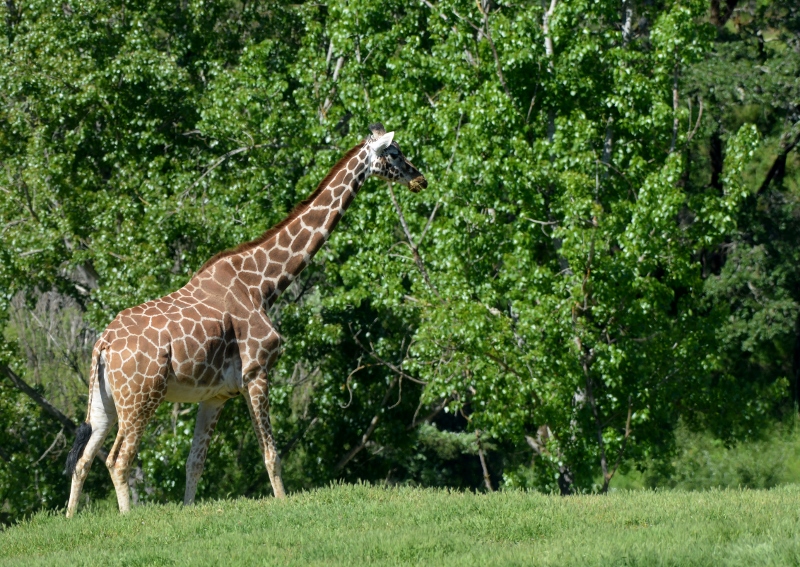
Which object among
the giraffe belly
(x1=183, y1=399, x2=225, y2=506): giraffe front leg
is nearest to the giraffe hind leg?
the giraffe belly

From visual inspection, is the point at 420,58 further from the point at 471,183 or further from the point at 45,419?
the point at 45,419

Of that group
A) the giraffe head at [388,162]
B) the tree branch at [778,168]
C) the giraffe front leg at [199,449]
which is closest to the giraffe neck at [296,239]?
the giraffe head at [388,162]

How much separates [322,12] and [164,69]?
3713 mm

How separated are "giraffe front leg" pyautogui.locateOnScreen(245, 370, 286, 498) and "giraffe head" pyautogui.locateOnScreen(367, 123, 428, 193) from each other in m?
2.66

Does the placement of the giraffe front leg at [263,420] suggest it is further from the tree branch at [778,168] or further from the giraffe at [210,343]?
the tree branch at [778,168]

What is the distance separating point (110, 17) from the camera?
19172 mm

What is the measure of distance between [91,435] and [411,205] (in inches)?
298

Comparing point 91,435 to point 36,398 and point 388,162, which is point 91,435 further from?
point 36,398

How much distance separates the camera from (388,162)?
39.4 ft

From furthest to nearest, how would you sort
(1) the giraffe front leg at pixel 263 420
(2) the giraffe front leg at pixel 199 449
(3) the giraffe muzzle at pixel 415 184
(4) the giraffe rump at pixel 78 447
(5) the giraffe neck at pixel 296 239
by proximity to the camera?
(3) the giraffe muzzle at pixel 415 184 < (5) the giraffe neck at pixel 296 239 < (2) the giraffe front leg at pixel 199 449 < (1) the giraffe front leg at pixel 263 420 < (4) the giraffe rump at pixel 78 447

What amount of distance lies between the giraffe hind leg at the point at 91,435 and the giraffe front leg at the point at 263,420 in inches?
52.7

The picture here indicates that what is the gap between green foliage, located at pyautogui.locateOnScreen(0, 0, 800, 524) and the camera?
15.2m

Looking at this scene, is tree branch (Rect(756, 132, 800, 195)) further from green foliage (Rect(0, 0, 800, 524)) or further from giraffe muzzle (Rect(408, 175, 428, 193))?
giraffe muzzle (Rect(408, 175, 428, 193))

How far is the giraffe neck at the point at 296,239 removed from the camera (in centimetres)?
1143
